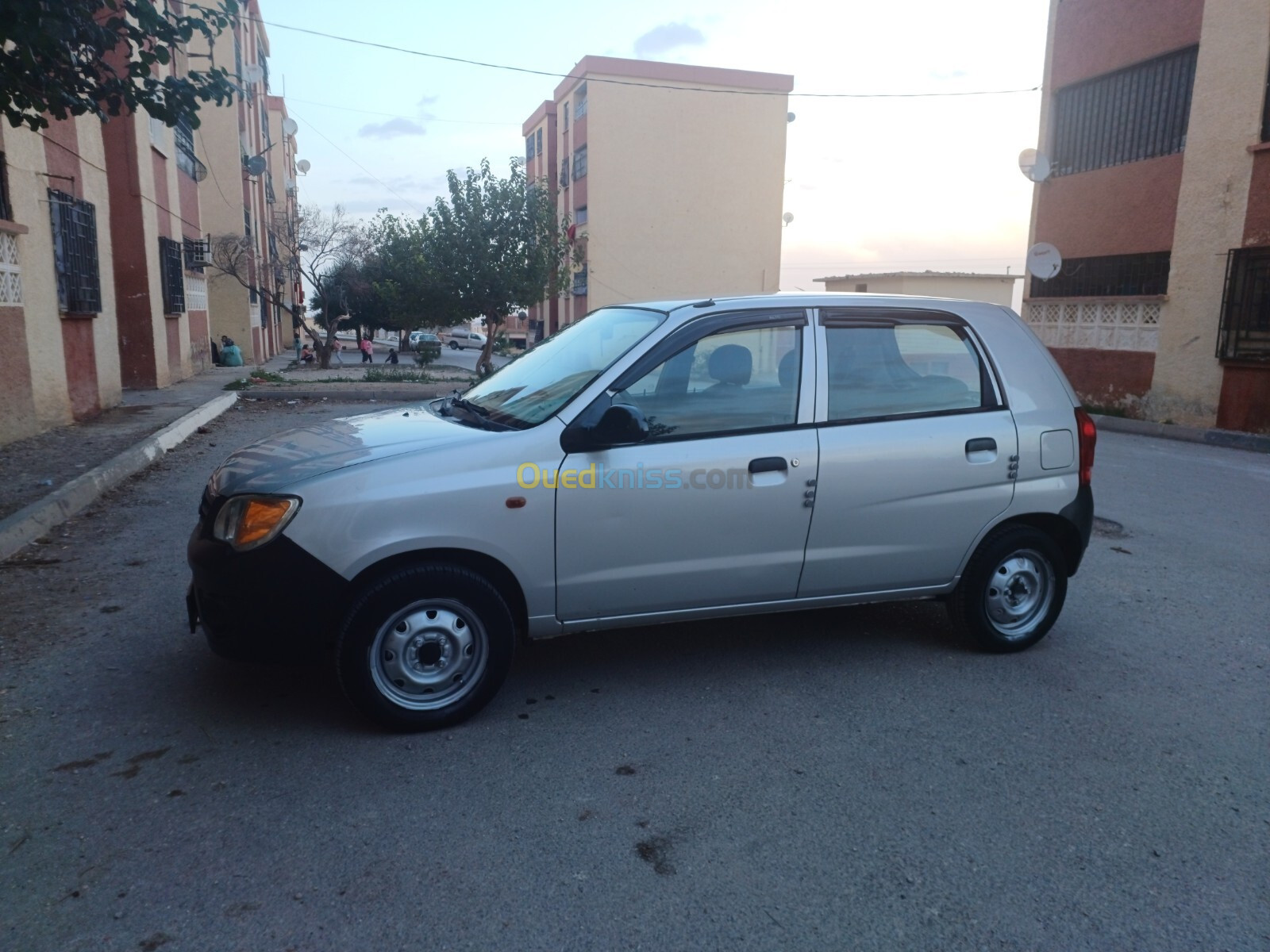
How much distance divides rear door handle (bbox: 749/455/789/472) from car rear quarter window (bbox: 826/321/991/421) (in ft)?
1.18

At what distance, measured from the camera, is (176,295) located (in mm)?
20078

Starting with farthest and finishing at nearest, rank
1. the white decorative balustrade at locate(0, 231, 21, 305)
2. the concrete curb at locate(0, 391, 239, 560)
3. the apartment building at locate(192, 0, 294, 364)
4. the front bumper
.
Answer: the apartment building at locate(192, 0, 294, 364), the white decorative balustrade at locate(0, 231, 21, 305), the concrete curb at locate(0, 391, 239, 560), the front bumper

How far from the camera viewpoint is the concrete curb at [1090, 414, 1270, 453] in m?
14.0

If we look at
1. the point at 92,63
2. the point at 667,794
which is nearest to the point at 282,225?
the point at 92,63

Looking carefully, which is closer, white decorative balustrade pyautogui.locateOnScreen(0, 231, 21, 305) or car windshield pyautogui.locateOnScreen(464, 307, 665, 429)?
car windshield pyautogui.locateOnScreen(464, 307, 665, 429)

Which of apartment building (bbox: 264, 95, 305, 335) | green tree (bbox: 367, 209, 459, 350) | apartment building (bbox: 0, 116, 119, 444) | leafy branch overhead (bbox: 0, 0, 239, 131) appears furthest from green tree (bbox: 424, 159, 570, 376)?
leafy branch overhead (bbox: 0, 0, 239, 131)

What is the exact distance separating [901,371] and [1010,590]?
4.11 feet

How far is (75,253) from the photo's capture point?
484 inches

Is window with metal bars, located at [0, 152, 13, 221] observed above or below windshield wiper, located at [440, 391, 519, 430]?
above

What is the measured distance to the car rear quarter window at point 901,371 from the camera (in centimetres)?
446

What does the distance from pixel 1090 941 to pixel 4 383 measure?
11.1m

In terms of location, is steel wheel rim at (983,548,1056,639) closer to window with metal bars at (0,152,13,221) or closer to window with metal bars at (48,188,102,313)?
window with metal bars at (0,152,13,221)

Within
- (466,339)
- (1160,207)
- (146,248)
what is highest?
(1160,207)

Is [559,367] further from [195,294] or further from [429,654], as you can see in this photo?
[195,294]
